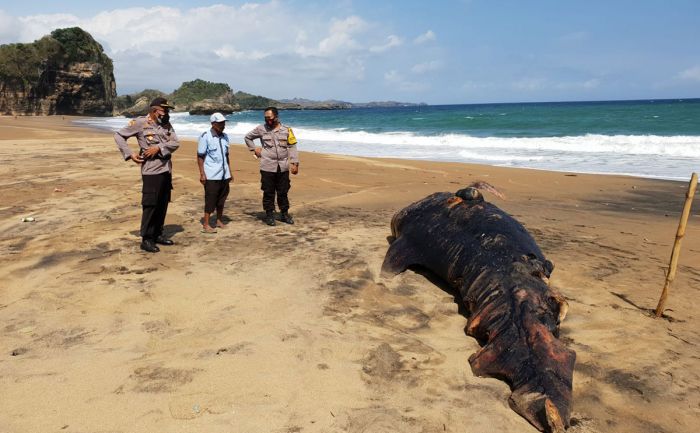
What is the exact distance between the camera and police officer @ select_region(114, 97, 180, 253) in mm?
5652

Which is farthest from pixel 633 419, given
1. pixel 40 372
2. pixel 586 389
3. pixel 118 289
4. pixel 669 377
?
pixel 118 289

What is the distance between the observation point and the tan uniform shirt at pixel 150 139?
561 centimetres

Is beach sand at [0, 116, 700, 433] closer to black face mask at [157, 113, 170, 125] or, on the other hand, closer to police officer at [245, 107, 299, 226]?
police officer at [245, 107, 299, 226]

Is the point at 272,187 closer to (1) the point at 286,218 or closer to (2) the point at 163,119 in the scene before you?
(1) the point at 286,218

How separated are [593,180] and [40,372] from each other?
13117 mm

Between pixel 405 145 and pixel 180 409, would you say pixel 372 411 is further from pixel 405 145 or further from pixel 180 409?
pixel 405 145

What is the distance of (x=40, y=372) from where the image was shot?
325cm

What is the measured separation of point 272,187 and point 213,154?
3.45 feet

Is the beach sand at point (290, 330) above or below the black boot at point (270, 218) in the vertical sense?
below

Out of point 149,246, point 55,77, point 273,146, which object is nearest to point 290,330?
point 149,246

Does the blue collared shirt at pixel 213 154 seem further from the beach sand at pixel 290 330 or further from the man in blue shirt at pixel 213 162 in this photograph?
the beach sand at pixel 290 330

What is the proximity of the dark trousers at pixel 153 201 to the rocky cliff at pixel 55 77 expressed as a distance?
62.0m

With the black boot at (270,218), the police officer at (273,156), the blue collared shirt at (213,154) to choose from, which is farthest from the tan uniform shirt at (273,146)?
the black boot at (270,218)

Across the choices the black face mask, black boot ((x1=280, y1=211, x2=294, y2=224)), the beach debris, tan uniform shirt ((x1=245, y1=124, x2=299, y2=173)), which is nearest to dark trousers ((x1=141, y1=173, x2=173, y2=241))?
the black face mask
